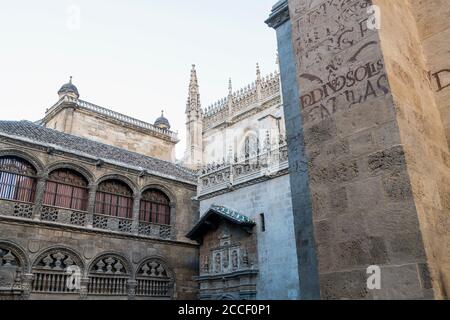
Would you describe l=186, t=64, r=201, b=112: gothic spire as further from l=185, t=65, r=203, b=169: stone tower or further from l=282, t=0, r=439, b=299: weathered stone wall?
l=282, t=0, r=439, b=299: weathered stone wall

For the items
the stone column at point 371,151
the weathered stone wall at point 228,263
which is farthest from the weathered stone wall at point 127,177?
the stone column at point 371,151

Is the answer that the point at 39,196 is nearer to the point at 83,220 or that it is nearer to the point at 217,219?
the point at 83,220

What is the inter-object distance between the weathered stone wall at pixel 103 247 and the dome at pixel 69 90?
11618 mm

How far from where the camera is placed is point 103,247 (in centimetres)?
1576

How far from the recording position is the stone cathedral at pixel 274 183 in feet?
9.69

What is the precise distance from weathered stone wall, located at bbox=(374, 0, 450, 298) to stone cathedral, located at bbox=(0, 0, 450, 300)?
2cm

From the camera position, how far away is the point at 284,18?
511cm

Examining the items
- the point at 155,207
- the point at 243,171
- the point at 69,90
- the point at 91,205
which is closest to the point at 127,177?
the point at 155,207

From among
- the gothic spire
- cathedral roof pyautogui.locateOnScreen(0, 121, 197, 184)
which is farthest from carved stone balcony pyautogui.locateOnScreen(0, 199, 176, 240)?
the gothic spire

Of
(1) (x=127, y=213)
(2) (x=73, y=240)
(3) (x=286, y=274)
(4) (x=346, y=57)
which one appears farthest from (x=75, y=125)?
(4) (x=346, y=57)

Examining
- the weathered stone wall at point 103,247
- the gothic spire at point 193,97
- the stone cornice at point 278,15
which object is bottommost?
the weathered stone wall at point 103,247

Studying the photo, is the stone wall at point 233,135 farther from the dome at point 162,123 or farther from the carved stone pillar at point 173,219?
the carved stone pillar at point 173,219

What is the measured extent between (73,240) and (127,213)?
2895 millimetres
